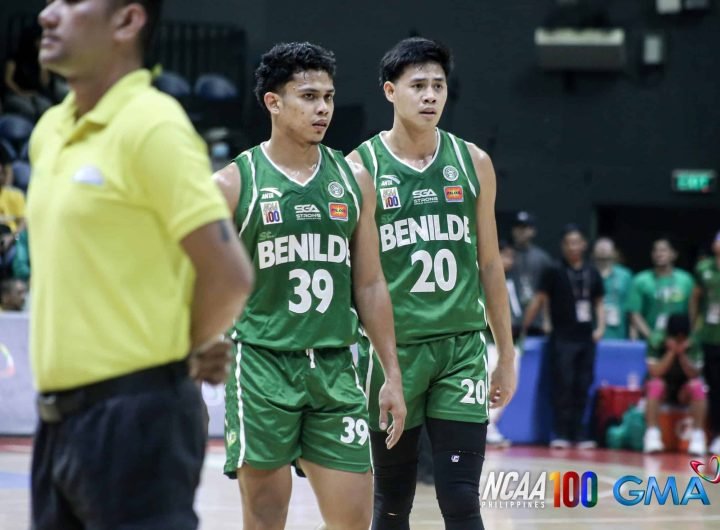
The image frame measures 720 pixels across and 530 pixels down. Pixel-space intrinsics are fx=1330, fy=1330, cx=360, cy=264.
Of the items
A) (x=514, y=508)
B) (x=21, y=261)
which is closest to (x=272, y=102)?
(x=514, y=508)

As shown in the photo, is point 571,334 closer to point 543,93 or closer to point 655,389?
point 655,389

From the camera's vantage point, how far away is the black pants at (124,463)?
3.10 meters

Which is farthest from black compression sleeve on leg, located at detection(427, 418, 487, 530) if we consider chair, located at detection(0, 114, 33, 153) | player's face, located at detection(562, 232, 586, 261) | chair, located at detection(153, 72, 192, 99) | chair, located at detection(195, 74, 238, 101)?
chair, located at detection(195, 74, 238, 101)

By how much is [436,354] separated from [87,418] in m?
2.96

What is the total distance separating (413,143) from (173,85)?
12507mm

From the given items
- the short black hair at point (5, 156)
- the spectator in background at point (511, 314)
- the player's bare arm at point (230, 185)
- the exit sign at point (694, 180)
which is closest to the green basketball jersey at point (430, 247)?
the player's bare arm at point (230, 185)

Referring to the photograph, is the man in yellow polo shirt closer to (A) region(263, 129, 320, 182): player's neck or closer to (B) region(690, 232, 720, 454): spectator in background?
(A) region(263, 129, 320, 182): player's neck

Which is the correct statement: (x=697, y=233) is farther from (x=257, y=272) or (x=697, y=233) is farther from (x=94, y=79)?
(x=94, y=79)

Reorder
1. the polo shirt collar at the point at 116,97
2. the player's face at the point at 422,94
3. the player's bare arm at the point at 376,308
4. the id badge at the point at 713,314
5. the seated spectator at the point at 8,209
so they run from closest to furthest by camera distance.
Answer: the polo shirt collar at the point at 116,97 → the player's bare arm at the point at 376,308 → the player's face at the point at 422,94 → the id badge at the point at 713,314 → the seated spectator at the point at 8,209

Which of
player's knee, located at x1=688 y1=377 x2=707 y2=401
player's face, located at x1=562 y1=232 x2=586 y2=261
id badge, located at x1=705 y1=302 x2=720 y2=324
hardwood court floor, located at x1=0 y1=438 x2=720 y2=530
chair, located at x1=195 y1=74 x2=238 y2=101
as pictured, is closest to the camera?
hardwood court floor, located at x1=0 y1=438 x2=720 y2=530

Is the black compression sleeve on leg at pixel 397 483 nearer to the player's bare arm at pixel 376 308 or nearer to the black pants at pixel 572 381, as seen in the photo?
the player's bare arm at pixel 376 308

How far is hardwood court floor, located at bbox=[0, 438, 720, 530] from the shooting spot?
866 centimetres

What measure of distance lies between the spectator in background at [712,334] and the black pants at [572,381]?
1.17 meters

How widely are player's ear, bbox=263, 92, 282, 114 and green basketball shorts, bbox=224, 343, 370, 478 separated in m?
1.01
